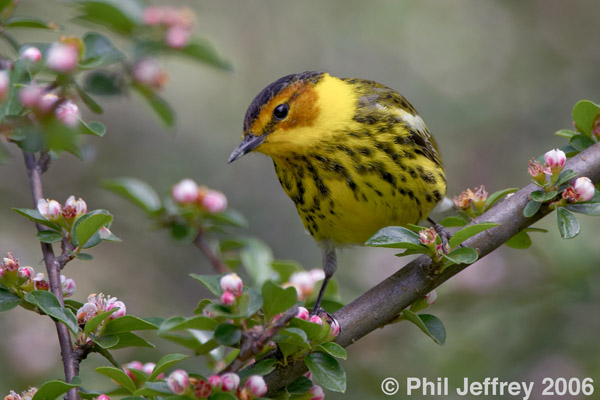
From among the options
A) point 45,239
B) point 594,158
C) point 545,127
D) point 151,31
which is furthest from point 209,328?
point 545,127

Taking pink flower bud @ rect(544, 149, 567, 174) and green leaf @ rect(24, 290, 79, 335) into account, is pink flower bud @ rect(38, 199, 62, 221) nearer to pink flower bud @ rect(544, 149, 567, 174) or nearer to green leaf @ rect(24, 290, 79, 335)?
green leaf @ rect(24, 290, 79, 335)

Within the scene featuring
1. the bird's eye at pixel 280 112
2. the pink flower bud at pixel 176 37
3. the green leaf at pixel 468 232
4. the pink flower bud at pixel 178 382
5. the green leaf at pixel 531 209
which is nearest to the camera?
the pink flower bud at pixel 178 382

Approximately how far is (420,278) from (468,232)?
318mm

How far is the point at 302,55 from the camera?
6.50 m

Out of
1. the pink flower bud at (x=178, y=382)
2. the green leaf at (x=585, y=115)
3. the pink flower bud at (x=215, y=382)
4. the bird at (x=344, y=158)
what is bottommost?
the pink flower bud at (x=178, y=382)

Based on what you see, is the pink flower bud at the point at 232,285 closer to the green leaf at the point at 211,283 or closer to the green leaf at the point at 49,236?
the green leaf at the point at 211,283

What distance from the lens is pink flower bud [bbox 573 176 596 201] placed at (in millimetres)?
2148

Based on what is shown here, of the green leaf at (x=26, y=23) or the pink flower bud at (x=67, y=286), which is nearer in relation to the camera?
the pink flower bud at (x=67, y=286)

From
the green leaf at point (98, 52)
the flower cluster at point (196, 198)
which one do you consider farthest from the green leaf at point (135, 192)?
the green leaf at point (98, 52)

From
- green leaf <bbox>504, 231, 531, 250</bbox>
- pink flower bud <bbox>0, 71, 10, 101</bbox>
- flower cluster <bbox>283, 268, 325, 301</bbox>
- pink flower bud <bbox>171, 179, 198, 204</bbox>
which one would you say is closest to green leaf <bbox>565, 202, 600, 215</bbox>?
green leaf <bbox>504, 231, 531, 250</bbox>

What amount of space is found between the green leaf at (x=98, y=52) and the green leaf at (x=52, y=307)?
2.90 ft

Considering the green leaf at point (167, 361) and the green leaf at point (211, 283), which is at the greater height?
the green leaf at point (211, 283)

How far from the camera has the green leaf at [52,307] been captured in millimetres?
1861

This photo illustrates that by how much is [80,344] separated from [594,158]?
5.43ft
